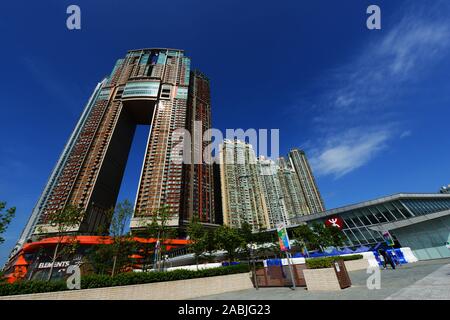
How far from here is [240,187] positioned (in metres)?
116

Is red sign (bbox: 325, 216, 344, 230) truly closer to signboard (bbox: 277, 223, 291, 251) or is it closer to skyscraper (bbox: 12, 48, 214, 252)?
signboard (bbox: 277, 223, 291, 251)

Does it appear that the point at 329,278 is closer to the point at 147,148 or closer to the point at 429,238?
the point at 429,238

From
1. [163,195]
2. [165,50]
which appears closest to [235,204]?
[163,195]

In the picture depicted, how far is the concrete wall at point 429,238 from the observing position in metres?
26.8

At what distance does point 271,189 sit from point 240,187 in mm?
19565

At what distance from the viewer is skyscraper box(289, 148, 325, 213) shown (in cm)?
12183

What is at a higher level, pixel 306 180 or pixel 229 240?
pixel 306 180

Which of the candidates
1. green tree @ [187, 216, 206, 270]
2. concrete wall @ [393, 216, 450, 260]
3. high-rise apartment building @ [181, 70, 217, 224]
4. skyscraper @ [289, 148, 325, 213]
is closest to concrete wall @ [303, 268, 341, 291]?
green tree @ [187, 216, 206, 270]

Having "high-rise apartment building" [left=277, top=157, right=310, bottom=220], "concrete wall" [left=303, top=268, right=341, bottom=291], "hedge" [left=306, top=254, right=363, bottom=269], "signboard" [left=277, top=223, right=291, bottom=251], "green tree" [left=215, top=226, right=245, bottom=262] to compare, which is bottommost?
"concrete wall" [left=303, top=268, right=341, bottom=291]

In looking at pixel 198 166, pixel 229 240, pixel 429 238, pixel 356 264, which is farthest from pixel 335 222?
pixel 198 166

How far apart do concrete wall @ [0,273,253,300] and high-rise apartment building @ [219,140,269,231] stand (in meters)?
86.2

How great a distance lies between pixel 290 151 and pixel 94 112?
12087cm

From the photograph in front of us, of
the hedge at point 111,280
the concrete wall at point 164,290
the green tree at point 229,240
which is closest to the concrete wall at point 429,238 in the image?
the green tree at point 229,240

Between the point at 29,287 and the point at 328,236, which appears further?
the point at 328,236
